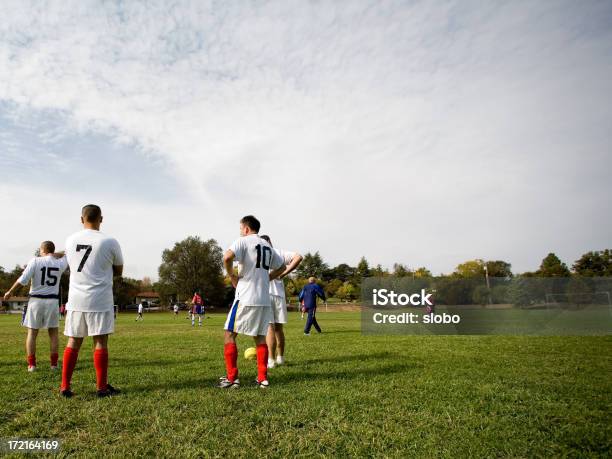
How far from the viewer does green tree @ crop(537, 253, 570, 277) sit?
277 ft

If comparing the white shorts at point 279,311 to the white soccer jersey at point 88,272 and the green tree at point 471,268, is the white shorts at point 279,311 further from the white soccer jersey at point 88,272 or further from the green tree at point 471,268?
the green tree at point 471,268

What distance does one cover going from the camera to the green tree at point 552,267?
84375 millimetres

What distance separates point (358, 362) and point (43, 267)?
605 centimetres

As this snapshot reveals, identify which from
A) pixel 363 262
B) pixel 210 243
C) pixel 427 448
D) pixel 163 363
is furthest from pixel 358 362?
pixel 363 262

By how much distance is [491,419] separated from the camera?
4043 millimetres

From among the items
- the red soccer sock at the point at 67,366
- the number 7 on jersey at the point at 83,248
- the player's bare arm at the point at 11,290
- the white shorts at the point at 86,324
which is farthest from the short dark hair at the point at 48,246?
the red soccer sock at the point at 67,366

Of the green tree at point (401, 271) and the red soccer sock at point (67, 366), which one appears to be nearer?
the red soccer sock at point (67, 366)

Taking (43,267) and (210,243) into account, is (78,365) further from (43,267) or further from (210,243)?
(210,243)

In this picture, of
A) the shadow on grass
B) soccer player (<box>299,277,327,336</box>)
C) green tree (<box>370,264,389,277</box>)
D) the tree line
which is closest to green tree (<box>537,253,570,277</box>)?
the tree line

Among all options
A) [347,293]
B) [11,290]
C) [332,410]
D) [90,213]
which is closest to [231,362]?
[332,410]

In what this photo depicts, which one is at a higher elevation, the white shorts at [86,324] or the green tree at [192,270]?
the green tree at [192,270]

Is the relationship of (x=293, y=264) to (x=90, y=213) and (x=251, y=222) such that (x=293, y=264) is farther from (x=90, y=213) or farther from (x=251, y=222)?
(x=90, y=213)

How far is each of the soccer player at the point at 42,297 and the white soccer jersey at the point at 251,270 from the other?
3711mm

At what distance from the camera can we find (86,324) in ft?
17.0
